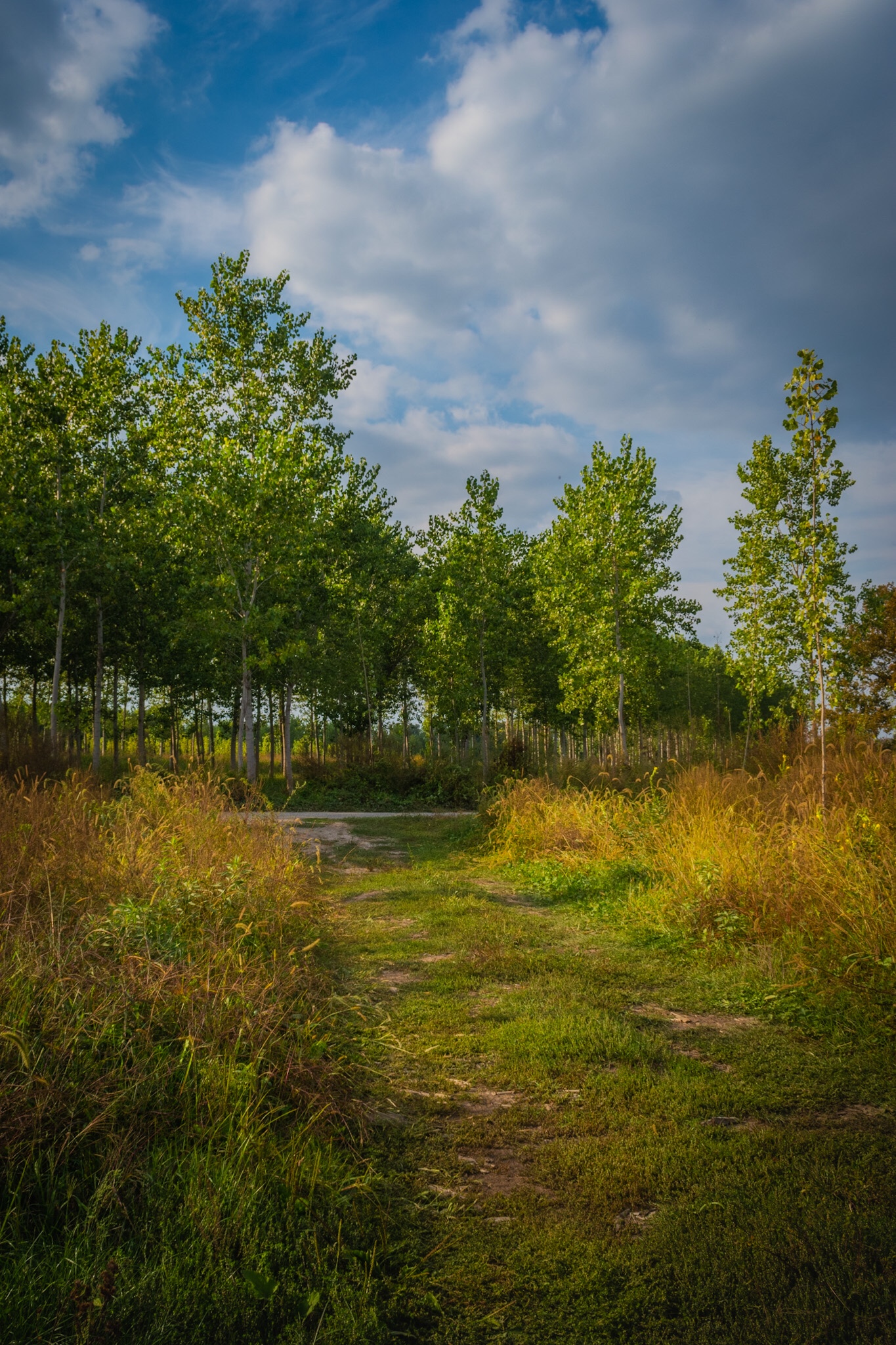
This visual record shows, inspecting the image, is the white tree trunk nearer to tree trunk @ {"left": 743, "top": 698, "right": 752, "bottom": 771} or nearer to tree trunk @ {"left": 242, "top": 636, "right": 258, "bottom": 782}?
tree trunk @ {"left": 242, "top": 636, "right": 258, "bottom": 782}

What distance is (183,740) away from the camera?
42.2 metres

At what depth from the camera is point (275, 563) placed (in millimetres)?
20641

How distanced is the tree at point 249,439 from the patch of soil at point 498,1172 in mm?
17649

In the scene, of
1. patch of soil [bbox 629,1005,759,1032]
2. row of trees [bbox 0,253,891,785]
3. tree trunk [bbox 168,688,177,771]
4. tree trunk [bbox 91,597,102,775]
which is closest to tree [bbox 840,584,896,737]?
row of trees [bbox 0,253,891,785]

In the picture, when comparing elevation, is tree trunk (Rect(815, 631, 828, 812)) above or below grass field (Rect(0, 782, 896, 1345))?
above

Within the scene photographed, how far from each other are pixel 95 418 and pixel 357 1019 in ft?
73.4

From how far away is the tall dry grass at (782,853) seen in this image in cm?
468

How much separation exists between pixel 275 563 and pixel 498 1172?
19.2 m

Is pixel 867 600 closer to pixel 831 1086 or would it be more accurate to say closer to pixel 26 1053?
pixel 831 1086

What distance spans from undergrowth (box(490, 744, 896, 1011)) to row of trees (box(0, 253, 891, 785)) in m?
7.39

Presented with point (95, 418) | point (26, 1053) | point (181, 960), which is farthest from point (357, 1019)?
Answer: point (95, 418)

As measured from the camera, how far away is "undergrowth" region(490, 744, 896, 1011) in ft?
15.3

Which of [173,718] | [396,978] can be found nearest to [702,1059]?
[396,978]

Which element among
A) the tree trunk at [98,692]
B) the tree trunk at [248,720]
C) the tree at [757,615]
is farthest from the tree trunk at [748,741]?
the tree trunk at [98,692]
